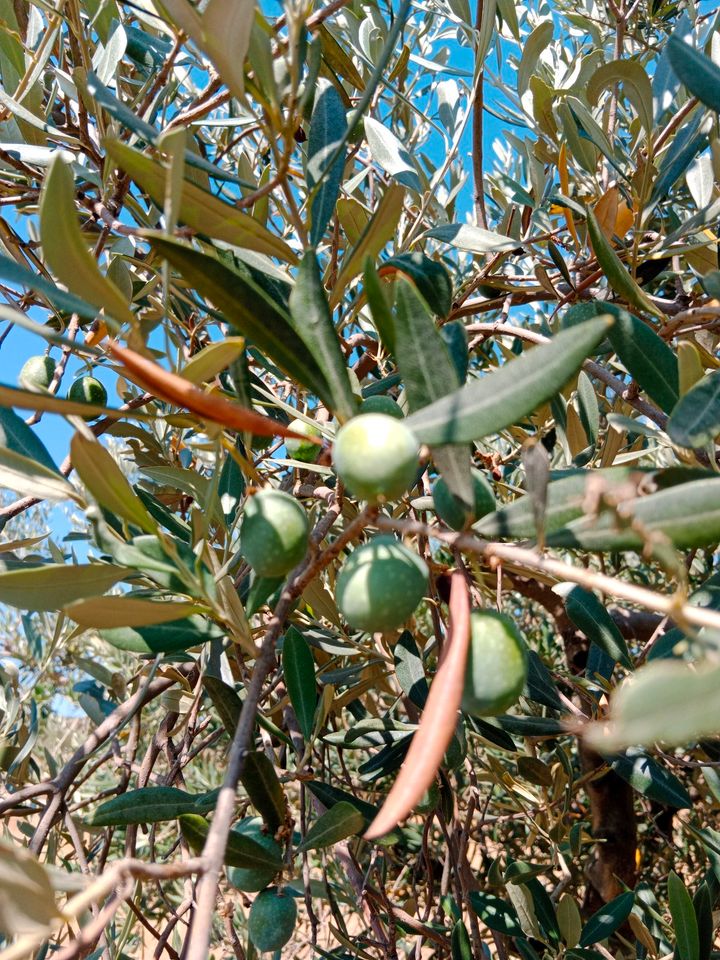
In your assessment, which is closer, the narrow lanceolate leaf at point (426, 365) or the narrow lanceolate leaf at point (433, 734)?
the narrow lanceolate leaf at point (433, 734)

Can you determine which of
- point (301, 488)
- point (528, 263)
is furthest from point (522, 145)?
point (301, 488)

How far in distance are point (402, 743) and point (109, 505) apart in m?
0.76

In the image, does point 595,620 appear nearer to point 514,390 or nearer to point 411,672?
point 411,672

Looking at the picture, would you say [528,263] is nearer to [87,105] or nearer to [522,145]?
[522,145]

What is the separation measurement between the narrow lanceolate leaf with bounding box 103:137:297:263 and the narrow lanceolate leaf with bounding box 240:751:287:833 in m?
0.60

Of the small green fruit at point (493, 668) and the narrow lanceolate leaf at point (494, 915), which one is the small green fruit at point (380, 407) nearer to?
the small green fruit at point (493, 668)

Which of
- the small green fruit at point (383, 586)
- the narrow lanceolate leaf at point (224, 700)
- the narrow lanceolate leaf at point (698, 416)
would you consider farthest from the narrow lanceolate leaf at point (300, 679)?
the narrow lanceolate leaf at point (698, 416)

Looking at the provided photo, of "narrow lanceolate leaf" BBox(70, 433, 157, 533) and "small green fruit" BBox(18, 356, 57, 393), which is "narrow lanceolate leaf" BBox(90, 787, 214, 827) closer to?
"narrow lanceolate leaf" BBox(70, 433, 157, 533)

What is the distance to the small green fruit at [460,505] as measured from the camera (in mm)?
681

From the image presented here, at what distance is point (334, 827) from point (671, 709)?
1.99 ft

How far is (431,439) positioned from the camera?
0.62m

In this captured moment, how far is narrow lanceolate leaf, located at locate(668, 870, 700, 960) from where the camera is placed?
1.30 meters

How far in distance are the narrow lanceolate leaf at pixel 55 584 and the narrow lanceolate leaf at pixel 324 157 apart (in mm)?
437

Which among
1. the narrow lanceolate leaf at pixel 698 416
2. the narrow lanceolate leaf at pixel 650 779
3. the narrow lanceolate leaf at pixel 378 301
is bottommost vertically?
the narrow lanceolate leaf at pixel 650 779
